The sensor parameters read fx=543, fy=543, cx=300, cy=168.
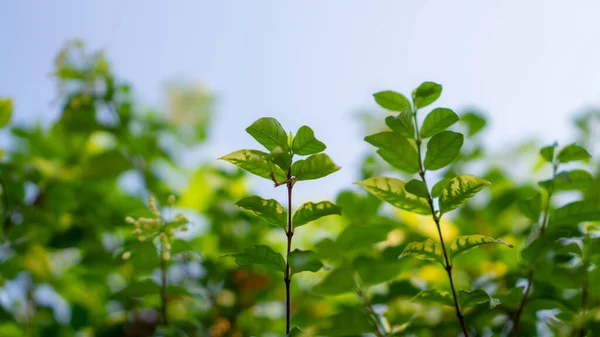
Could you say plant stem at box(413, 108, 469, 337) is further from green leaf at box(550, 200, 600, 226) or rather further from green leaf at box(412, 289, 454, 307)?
green leaf at box(550, 200, 600, 226)

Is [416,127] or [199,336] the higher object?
[416,127]

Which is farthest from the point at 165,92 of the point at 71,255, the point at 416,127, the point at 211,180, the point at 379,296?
the point at 416,127

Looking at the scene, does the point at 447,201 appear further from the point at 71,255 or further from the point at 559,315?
the point at 71,255

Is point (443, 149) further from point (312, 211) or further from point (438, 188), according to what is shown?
point (312, 211)

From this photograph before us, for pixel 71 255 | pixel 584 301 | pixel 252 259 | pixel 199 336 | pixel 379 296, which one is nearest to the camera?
pixel 252 259

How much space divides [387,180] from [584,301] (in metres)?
0.54

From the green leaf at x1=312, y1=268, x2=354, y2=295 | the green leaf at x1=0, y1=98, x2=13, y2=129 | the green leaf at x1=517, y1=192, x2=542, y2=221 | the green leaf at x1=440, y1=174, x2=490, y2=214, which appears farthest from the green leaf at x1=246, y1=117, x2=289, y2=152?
the green leaf at x1=0, y1=98, x2=13, y2=129

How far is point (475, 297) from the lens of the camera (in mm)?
851

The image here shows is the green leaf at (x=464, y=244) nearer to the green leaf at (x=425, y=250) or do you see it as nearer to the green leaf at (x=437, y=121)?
the green leaf at (x=425, y=250)

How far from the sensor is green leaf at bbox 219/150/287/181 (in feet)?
2.68

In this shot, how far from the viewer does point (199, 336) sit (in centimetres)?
153

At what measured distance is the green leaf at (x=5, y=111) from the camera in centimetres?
161

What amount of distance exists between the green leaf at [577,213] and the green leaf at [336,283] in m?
0.44

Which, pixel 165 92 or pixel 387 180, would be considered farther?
pixel 165 92
